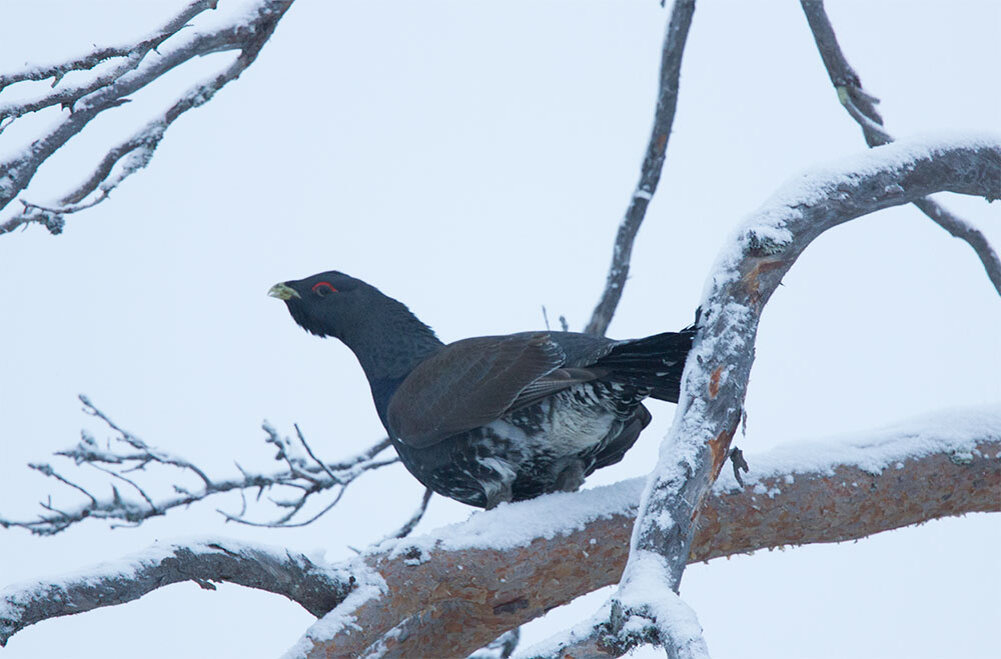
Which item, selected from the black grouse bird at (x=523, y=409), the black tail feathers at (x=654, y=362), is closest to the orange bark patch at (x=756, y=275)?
the black tail feathers at (x=654, y=362)

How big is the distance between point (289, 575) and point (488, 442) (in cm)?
165

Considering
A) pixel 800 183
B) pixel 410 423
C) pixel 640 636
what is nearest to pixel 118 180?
pixel 410 423

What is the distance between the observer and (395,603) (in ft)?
10.9

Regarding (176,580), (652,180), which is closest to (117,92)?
(176,580)

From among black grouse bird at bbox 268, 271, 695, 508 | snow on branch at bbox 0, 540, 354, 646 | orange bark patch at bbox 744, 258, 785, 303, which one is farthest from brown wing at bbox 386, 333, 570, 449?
orange bark patch at bbox 744, 258, 785, 303

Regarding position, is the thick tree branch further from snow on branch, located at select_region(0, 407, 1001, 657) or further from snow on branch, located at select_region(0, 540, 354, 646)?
snow on branch, located at select_region(0, 540, 354, 646)

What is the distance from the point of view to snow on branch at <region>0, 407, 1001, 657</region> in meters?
3.16

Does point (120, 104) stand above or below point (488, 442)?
above

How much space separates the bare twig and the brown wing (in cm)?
139

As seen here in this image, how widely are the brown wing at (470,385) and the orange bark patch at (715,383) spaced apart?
1.62 meters

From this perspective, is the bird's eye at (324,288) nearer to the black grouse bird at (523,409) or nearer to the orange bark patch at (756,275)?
the black grouse bird at (523,409)

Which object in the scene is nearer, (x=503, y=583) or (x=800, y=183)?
(x=800, y=183)

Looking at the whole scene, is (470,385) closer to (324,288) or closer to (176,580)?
(324,288)

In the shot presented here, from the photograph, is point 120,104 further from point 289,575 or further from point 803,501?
point 803,501
